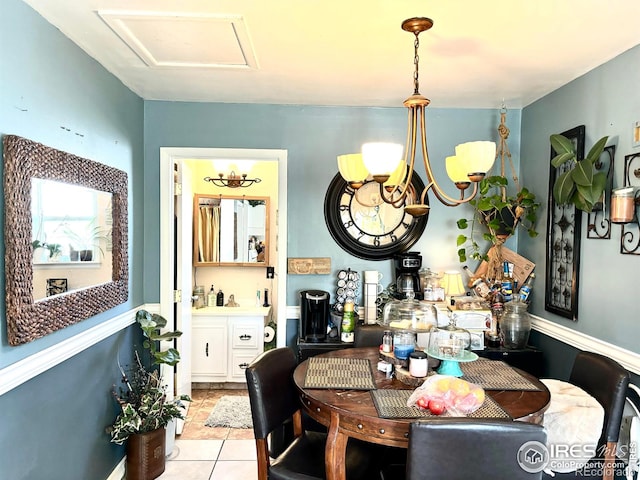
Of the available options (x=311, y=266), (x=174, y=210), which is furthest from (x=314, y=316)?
(x=174, y=210)

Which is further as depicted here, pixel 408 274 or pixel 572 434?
pixel 408 274

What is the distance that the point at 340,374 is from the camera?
210cm

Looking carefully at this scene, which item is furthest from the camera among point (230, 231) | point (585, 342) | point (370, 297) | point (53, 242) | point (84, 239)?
point (230, 231)

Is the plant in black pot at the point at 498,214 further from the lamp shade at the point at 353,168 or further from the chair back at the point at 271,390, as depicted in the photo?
the chair back at the point at 271,390

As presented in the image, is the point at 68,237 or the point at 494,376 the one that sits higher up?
the point at 68,237

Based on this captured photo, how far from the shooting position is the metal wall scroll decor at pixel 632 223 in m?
2.09

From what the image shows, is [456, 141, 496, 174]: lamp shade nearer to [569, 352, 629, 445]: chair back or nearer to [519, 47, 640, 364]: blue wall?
[519, 47, 640, 364]: blue wall

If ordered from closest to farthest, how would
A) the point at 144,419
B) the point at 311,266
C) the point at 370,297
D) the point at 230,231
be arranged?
the point at 144,419 → the point at 370,297 → the point at 311,266 → the point at 230,231

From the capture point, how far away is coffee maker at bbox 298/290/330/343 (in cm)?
308

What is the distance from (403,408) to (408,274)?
152cm

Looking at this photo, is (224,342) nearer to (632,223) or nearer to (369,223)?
(369,223)

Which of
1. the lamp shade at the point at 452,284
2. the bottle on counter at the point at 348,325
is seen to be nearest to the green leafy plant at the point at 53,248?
the bottle on counter at the point at 348,325

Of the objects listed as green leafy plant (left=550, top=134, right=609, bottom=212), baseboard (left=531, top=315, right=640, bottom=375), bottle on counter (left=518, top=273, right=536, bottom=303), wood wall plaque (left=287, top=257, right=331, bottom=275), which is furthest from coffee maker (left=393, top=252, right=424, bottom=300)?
green leafy plant (left=550, top=134, right=609, bottom=212)

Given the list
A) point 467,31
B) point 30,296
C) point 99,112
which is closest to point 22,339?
point 30,296
